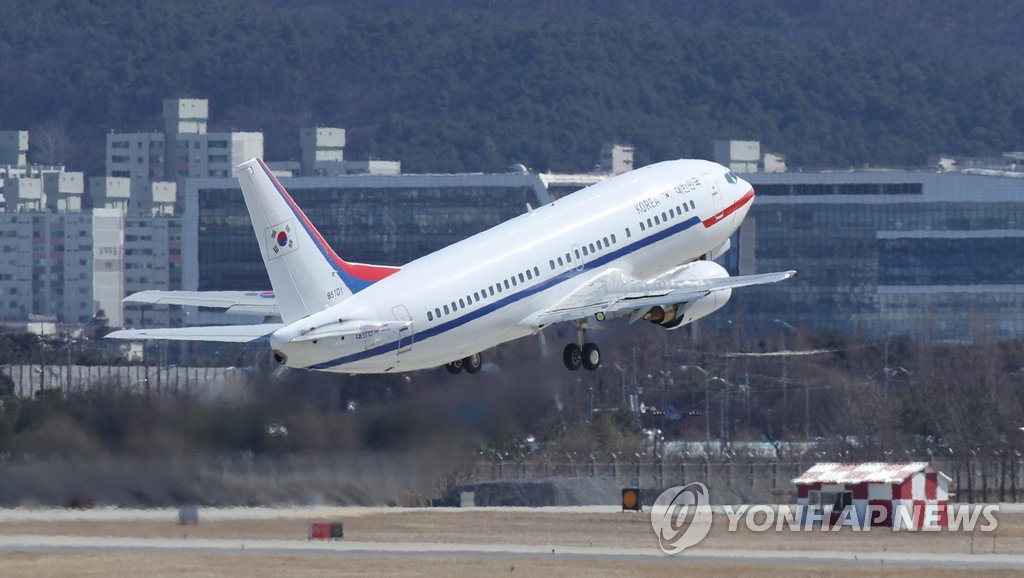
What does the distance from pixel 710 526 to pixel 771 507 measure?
34.1 ft

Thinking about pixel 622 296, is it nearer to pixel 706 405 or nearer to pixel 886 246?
pixel 706 405

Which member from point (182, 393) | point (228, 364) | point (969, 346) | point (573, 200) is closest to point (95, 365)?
point (228, 364)

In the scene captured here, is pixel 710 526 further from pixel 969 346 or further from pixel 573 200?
pixel 969 346

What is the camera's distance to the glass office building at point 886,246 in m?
174

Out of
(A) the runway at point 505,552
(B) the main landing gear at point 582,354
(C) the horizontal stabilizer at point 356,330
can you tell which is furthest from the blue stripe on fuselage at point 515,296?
(A) the runway at point 505,552

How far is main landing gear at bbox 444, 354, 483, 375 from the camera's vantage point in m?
69.5

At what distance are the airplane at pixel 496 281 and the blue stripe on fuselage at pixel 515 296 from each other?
0.04 m

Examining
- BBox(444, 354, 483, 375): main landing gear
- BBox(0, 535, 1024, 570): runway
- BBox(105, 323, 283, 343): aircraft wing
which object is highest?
BBox(105, 323, 283, 343): aircraft wing

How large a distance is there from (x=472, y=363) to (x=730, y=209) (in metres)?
11.4

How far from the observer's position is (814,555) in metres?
69.1

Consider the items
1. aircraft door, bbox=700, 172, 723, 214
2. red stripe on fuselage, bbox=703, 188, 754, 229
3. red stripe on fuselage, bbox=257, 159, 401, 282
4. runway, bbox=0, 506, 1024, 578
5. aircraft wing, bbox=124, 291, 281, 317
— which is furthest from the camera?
aircraft door, bbox=700, 172, 723, 214

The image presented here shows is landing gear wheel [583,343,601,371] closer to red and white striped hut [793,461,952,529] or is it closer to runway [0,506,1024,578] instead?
runway [0,506,1024,578]

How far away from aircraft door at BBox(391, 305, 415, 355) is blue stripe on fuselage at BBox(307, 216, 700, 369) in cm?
15

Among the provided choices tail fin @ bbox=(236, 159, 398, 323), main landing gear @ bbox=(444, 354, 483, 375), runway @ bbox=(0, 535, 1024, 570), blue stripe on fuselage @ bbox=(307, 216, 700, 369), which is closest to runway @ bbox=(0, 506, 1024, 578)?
runway @ bbox=(0, 535, 1024, 570)
